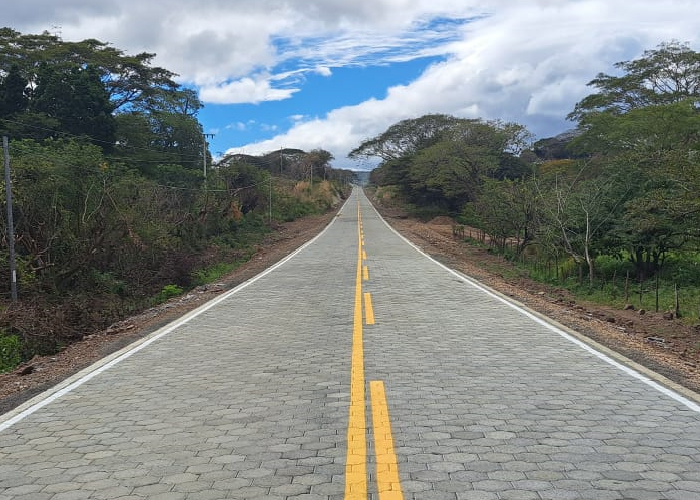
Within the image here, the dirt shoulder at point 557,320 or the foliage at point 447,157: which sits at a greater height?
the foliage at point 447,157

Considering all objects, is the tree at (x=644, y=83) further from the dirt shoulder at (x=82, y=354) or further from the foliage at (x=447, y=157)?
the dirt shoulder at (x=82, y=354)

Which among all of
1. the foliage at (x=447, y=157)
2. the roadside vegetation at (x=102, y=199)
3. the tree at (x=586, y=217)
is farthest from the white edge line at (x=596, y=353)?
the foliage at (x=447, y=157)

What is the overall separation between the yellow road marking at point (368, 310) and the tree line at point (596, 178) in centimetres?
763

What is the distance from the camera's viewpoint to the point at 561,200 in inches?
782

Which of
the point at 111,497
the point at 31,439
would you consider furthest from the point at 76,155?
the point at 111,497

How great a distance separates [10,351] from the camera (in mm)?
11078

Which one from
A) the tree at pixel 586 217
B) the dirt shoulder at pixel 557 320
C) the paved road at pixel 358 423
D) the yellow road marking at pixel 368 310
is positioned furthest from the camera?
the tree at pixel 586 217

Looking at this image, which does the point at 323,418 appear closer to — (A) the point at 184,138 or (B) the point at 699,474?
(B) the point at 699,474

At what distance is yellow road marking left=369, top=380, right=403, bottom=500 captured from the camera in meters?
3.64

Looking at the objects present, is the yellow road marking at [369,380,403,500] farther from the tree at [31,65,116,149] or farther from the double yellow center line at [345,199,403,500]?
the tree at [31,65,116,149]

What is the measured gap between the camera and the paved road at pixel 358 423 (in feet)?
12.4

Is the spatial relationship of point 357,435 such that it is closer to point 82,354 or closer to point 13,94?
point 82,354

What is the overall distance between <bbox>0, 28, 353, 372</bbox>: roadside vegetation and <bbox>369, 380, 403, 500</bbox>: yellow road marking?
7.79 meters

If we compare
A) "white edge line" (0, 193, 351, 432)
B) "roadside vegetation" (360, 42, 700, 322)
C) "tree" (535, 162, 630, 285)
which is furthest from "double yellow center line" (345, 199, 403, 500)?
"tree" (535, 162, 630, 285)
